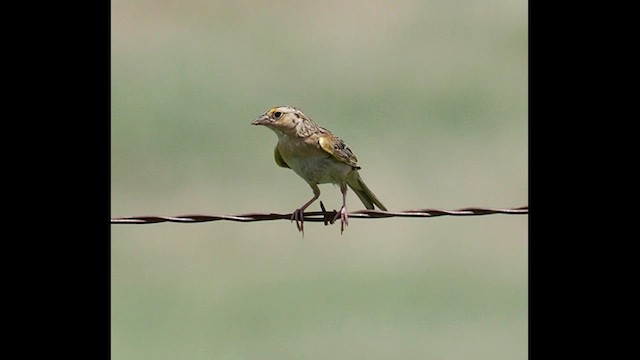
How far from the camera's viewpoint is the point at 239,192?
2384cm

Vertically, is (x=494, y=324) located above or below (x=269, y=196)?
below

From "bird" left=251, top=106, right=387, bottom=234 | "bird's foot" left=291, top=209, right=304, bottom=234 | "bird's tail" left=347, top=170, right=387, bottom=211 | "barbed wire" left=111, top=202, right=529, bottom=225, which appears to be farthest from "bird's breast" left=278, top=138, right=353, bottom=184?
"barbed wire" left=111, top=202, right=529, bottom=225

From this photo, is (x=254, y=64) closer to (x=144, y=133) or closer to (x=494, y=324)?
(x=144, y=133)

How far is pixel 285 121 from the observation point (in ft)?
38.1

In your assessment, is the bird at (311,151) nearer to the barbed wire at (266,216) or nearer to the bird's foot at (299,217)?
the bird's foot at (299,217)

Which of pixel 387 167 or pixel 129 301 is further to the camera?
pixel 387 167

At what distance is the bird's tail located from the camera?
11766 millimetres

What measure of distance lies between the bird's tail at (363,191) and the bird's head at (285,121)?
1.74ft

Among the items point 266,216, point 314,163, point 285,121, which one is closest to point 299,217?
point 266,216

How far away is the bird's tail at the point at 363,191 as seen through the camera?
1177cm
